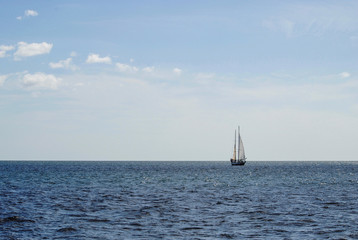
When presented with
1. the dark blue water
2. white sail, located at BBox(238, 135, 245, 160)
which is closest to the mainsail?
white sail, located at BBox(238, 135, 245, 160)

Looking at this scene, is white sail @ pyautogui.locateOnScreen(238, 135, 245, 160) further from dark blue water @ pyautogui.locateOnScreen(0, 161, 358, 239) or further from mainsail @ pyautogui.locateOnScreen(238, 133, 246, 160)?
dark blue water @ pyautogui.locateOnScreen(0, 161, 358, 239)

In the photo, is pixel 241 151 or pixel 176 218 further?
pixel 241 151

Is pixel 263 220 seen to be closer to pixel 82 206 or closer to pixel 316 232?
pixel 316 232

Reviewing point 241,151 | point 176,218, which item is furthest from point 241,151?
point 176,218

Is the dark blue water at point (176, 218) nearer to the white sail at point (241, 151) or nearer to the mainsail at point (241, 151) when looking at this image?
the mainsail at point (241, 151)

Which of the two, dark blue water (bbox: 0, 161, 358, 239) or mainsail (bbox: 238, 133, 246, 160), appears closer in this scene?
dark blue water (bbox: 0, 161, 358, 239)

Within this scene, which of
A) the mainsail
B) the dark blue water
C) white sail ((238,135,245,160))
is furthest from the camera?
white sail ((238,135,245,160))

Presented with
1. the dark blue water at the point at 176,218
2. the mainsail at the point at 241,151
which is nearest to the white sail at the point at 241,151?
the mainsail at the point at 241,151

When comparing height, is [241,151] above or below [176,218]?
above

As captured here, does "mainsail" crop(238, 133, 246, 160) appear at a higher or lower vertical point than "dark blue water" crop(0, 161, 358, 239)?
higher

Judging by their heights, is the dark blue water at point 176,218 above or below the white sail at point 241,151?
below

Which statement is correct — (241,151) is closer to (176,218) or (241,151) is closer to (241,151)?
(241,151)

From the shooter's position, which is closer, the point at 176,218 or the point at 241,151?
the point at 176,218

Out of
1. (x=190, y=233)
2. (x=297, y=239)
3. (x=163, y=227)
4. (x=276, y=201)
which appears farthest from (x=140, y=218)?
(x=276, y=201)
